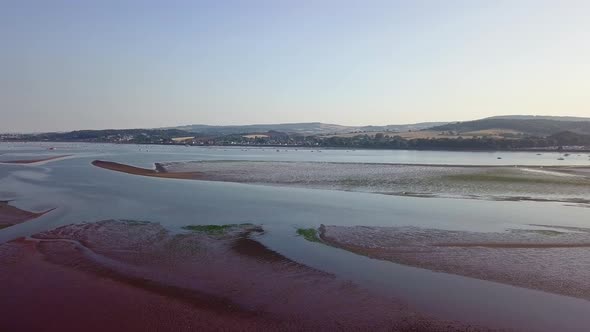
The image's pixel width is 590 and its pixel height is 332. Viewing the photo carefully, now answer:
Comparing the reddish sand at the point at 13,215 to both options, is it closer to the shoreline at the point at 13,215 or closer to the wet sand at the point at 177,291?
the shoreline at the point at 13,215

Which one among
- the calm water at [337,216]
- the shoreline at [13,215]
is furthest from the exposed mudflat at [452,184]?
the shoreline at [13,215]

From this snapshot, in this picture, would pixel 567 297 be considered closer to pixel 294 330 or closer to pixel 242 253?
pixel 294 330

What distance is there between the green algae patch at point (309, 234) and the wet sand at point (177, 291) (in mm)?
2036

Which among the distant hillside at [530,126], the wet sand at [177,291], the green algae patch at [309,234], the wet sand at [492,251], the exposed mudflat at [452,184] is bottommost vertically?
the exposed mudflat at [452,184]

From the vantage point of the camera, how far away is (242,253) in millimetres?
14055

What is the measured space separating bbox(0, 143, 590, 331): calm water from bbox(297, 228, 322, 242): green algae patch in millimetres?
431

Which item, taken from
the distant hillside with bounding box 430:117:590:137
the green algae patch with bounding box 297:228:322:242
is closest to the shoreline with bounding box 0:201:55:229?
the green algae patch with bounding box 297:228:322:242

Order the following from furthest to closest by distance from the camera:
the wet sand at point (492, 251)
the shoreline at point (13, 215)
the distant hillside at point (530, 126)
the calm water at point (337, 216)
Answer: the distant hillside at point (530, 126), the shoreline at point (13, 215), the wet sand at point (492, 251), the calm water at point (337, 216)

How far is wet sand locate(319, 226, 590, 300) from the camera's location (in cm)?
1180

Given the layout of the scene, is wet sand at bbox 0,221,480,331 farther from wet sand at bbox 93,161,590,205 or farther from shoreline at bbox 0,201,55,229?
wet sand at bbox 93,161,590,205

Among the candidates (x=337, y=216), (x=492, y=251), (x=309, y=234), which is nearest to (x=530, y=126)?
(x=337, y=216)

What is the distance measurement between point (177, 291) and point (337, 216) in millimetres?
11198

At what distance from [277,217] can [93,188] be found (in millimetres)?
17783

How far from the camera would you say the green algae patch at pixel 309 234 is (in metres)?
15.9
